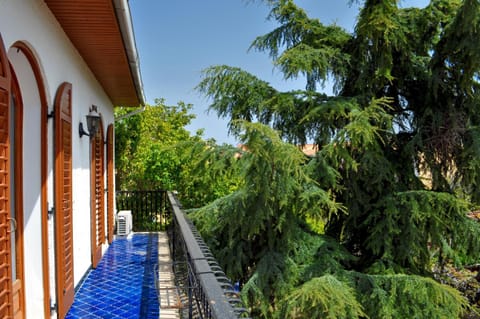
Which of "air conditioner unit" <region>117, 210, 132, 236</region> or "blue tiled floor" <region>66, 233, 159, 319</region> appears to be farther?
"air conditioner unit" <region>117, 210, 132, 236</region>

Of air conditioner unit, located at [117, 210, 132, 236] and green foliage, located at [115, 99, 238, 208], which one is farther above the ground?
green foliage, located at [115, 99, 238, 208]

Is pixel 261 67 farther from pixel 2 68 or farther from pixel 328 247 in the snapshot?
pixel 2 68

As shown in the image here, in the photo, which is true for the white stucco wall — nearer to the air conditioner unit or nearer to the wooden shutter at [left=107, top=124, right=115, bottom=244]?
the wooden shutter at [left=107, top=124, right=115, bottom=244]

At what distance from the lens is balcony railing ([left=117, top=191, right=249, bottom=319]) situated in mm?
1908

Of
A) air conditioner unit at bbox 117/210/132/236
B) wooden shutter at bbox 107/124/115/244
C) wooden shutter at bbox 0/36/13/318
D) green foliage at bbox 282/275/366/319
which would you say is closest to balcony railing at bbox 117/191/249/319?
→ green foliage at bbox 282/275/366/319

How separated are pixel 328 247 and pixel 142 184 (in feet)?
28.8

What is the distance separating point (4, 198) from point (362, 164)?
4.29 m

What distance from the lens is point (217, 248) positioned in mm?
5805

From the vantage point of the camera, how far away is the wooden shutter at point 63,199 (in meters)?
4.07

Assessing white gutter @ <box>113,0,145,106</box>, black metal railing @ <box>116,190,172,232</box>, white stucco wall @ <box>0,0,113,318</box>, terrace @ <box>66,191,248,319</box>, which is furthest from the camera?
black metal railing @ <box>116,190,172,232</box>

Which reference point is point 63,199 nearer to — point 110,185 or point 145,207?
point 110,185

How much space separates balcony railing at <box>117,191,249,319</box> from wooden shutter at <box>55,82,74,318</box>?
124 centimetres

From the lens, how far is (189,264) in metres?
3.30

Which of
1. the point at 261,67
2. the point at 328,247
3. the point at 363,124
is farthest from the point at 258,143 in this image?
the point at 261,67
